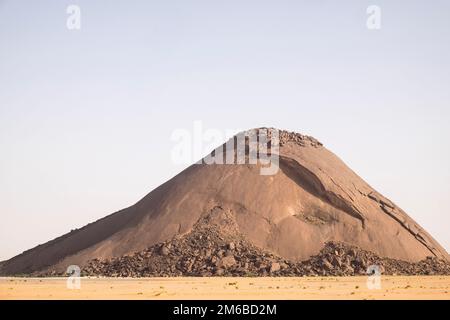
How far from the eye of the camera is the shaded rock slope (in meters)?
58.1

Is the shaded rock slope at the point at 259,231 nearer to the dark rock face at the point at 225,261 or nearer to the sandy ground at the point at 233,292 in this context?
the dark rock face at the point at 225,261

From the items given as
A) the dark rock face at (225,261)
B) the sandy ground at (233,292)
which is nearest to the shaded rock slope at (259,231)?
A: the dark rock face at (225,261)

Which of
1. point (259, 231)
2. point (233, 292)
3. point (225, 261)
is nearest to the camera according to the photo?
point (233, 292)

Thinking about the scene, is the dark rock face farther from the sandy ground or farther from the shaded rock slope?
the sandy ground

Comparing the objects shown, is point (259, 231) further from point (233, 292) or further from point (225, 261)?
point (233, 292)

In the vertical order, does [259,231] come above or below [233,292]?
above

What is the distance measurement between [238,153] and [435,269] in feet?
62.9

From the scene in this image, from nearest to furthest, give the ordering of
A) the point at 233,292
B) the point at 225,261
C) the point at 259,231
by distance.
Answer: the point at 233,292, the point at 225,261, the point at 259,231

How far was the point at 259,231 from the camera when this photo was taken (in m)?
60.8

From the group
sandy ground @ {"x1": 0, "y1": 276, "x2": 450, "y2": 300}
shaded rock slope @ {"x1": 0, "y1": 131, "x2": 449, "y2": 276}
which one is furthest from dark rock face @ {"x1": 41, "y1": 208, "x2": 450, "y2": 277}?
sandy ground @ {"x1": 0, "y1": 276, "x2": 450, "y2": 300}

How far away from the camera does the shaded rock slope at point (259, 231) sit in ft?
191

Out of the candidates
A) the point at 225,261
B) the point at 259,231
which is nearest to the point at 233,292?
the point at 225,261

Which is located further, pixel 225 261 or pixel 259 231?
pixel 259 231
